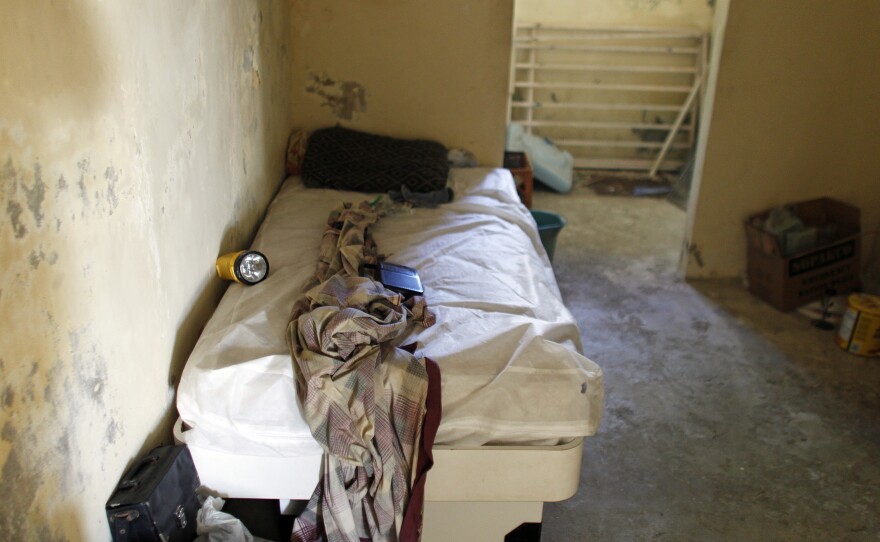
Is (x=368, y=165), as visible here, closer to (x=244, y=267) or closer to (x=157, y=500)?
(x=244, y=267)

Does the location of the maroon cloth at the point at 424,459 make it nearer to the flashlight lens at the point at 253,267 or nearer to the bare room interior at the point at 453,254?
the bare room interior at the point at 453,254

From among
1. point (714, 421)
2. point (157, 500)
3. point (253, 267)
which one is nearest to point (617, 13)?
point (714, 421)

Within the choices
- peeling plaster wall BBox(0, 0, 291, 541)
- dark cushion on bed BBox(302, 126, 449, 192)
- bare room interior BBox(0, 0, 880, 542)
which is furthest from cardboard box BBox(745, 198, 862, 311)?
peeling plaster wall BBox(0, 0, 291, 541)

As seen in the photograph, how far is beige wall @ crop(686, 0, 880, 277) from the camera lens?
11.3ft

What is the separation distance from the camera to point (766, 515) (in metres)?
2.16

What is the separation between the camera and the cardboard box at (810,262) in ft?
11.4

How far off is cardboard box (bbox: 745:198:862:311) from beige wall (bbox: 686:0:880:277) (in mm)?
128

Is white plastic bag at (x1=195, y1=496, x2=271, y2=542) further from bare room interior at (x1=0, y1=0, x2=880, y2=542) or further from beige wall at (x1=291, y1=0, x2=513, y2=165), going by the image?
beige wall at (x1=291, y1=0, x2=513, y2=165)

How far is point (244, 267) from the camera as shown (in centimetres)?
204

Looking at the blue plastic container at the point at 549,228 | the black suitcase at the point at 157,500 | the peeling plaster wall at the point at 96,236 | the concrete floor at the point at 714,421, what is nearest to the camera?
the peeling plaster wall at the point at 96,236

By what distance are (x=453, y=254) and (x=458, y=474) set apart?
0.94 meters

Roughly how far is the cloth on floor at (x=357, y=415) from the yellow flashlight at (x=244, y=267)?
41 centimetres

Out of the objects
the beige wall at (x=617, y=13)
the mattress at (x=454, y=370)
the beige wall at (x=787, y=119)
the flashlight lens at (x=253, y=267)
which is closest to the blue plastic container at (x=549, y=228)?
the beige wall at (x=787, y=119)

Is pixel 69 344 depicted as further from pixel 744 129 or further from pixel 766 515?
pixel 744 129
